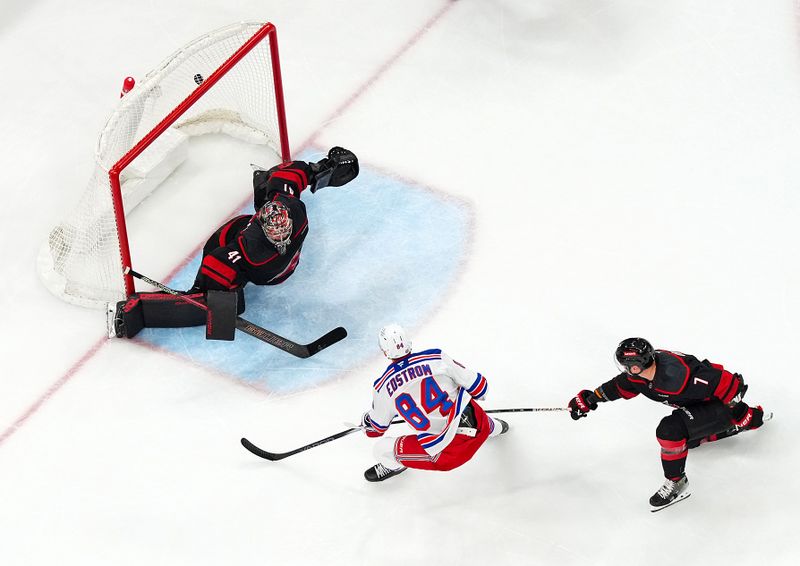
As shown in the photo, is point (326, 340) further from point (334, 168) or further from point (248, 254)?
point (334, 168)

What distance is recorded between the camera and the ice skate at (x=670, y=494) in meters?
5.11

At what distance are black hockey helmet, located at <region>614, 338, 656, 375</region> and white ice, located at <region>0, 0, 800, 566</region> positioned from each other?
0.64 m

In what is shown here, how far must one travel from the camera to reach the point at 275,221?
18.2ft

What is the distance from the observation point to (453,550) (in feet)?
16.8

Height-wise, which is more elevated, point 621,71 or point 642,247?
point 621,71

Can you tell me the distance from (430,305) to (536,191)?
92 centimetres

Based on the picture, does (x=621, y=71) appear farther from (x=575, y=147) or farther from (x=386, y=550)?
(x=386, y=550)

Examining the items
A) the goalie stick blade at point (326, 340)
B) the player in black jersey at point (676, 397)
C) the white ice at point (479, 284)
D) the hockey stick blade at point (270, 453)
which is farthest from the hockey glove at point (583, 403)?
the goalie stick blade at point (326, 340)

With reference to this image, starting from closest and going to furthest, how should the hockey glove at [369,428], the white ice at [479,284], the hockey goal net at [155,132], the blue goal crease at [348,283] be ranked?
the hockey glove at [369,428], the white ice at [479,284], the hockey goal net at [155,132], the blue goal crease at [348,283]

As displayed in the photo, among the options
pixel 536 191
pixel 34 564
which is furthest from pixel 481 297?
pixel 34 564

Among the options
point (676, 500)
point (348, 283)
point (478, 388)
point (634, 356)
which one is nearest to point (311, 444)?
point (478, 388)

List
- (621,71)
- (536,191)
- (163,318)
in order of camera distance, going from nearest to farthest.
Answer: (163,318) → (536,191) → (621,71)

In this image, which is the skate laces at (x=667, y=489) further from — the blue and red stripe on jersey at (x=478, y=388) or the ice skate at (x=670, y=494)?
the blue and red stripe on jersey at (x=478, y=388)

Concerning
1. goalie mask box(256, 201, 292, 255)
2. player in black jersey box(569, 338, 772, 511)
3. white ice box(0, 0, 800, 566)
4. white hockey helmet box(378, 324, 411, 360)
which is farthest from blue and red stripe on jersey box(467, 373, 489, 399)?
goalie mask box(256, 201, 292, 255)
